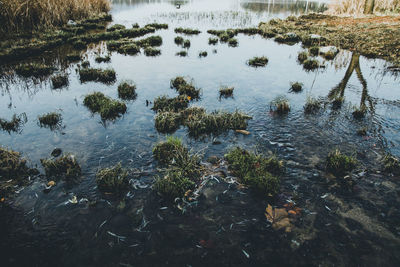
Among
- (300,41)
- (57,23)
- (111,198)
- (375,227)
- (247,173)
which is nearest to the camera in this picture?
(375,227)

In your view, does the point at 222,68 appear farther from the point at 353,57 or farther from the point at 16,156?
the point at 16,156

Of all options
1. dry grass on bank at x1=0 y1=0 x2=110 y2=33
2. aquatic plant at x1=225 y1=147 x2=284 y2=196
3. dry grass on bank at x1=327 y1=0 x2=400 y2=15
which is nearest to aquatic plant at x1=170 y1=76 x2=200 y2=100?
aquatic plant at x1=225 y1=147 x2=284 y2=196

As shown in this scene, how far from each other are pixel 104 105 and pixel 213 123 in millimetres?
4034

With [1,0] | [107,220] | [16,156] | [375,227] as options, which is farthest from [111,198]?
[1,0]

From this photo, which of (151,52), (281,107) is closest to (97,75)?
(151,52)

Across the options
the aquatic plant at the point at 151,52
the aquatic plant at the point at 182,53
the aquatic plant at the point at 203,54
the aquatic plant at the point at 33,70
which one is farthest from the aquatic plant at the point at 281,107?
the aquatic plant at the point at 33,70

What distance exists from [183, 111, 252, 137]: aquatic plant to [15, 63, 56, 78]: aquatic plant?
878 cm

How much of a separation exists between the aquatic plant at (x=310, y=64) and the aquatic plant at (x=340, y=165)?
8.71m

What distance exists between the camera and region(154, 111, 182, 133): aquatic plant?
706 centimetres

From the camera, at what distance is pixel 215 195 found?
481 centimetres

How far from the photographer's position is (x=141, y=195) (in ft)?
15.6

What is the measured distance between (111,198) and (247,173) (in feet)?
9.94

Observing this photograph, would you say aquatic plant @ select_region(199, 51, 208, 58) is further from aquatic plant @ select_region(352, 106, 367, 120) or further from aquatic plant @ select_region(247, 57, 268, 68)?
aquatic plant @ select_region(352, 106, 367, 120)

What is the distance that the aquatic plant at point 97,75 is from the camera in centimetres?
1079
